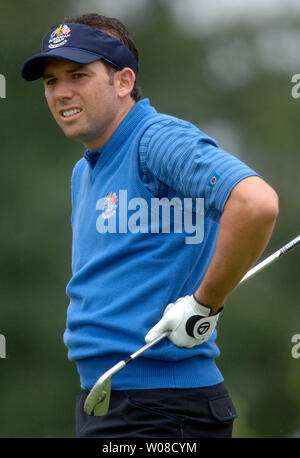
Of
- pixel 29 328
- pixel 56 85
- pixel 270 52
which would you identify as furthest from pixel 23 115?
pixel 56 85

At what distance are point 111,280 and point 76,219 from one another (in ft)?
1.04

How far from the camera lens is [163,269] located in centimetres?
167

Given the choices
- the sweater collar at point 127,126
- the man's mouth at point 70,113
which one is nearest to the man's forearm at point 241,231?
the sweater collar at point 127,126

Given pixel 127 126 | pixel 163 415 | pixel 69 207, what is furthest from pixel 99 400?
pixel 69 207

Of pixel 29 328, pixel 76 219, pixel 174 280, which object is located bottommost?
pixel 29 328

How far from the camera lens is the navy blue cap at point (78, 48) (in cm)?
187

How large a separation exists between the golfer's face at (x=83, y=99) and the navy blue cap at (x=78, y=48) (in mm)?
28

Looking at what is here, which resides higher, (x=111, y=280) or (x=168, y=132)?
(x=168, y=132)

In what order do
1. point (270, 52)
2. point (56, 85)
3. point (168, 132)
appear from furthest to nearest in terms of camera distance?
point (270, 52), point (56, 85), point (168, 132)

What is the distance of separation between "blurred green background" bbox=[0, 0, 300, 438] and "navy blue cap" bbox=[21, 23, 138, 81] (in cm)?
333

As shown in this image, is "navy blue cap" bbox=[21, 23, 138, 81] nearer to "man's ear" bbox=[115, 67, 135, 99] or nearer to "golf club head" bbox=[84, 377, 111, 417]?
"man's ear" bbox=[115, 67, 135, 99]

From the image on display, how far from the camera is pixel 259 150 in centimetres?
567

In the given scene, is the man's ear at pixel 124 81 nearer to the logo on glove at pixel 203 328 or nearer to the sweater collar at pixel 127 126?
the sweater collar at pixel 127 126

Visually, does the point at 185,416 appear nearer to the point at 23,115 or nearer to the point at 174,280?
the point at 174,280
